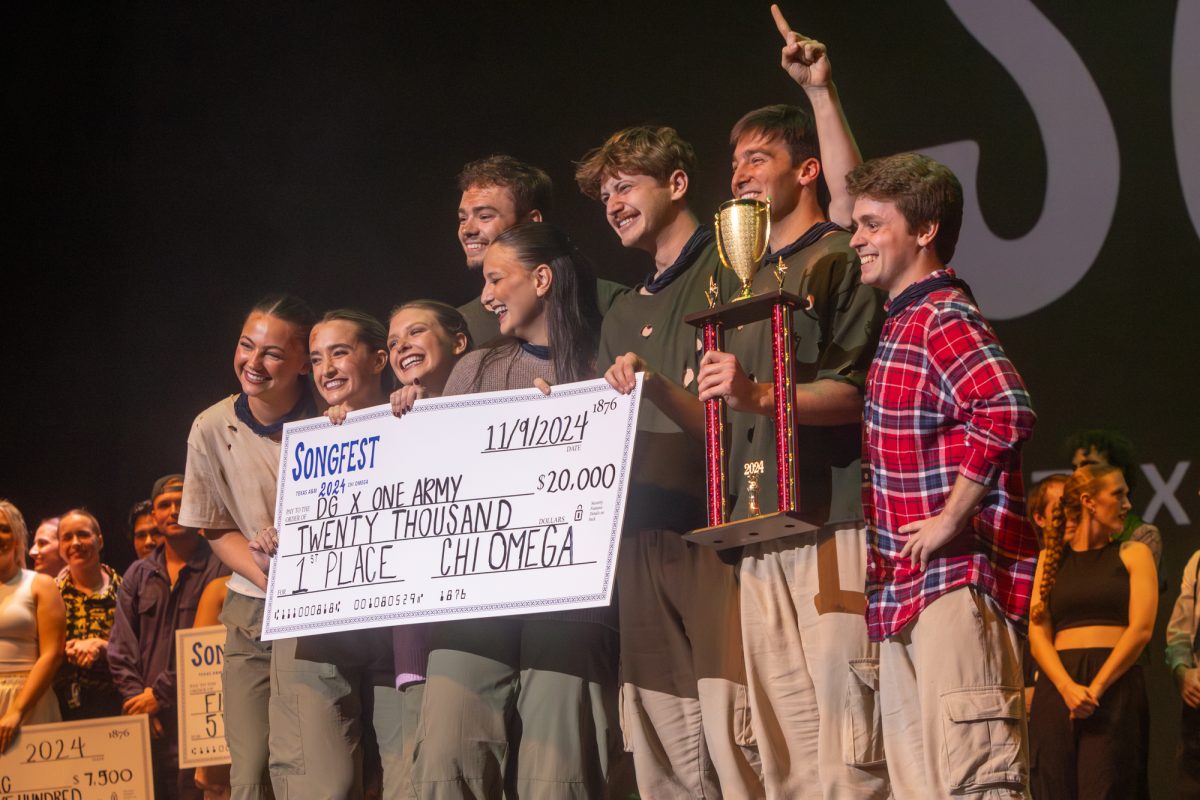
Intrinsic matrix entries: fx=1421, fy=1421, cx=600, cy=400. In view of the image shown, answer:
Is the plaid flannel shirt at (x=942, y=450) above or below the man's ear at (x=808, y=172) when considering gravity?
below

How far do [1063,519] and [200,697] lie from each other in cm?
290

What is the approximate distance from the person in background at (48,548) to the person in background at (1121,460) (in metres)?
4.76

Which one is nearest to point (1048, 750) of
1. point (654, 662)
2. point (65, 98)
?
point (654, 662)

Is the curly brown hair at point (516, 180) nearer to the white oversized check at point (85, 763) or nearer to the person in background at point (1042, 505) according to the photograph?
the person in background at point (1042, 505)

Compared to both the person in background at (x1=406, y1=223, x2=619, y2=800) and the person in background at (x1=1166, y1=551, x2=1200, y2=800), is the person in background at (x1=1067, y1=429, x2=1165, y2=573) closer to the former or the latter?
the person in background at (x1=1166, y1=551, x2=1200, y2=800)

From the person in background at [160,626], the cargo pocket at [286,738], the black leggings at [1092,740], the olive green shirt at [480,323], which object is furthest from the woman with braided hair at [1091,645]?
the person in background at [160,626]

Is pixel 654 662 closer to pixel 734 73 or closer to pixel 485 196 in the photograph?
pixel 485 196

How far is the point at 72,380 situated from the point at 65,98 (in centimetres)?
139

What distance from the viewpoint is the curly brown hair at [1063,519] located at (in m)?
4.70

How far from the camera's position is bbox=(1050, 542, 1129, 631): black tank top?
4.63 metres

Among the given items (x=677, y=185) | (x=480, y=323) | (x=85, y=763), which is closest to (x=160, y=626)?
(x=85, y=763)

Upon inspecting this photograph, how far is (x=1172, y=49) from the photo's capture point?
496 centimetres

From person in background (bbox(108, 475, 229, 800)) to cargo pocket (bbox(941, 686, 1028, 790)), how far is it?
12.7ft

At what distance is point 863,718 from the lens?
2623mm
